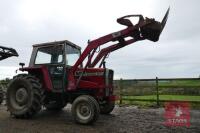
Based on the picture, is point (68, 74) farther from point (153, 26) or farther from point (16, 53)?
point (16, 53)

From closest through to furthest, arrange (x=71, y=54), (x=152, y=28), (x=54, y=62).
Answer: (x=152, y=28), (x=54, y=62), (x=71, y=54)

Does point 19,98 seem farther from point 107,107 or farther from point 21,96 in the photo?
point 107,107

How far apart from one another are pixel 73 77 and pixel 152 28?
2.71 meters

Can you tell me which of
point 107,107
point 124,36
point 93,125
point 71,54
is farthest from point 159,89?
point 93,125

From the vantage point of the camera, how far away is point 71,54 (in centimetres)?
961

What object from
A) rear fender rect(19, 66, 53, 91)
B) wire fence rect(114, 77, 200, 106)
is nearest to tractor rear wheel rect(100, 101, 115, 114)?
rear fender rect(19, 66, 53, 91)

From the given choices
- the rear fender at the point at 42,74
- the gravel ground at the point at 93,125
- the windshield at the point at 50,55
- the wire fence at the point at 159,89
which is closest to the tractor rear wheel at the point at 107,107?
the gravel ground at the point at 93,125

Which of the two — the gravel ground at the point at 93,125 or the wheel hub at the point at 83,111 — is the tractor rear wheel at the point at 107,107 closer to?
the gravel ground at the point at 93,125

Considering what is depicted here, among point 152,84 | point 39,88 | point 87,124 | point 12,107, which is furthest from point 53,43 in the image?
point 152,84

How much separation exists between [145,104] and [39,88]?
20.1ft

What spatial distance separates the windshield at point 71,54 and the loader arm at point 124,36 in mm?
534

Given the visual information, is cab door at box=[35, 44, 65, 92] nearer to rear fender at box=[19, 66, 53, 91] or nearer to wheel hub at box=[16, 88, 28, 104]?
rear fender at box=[19, 66, 53, 91]

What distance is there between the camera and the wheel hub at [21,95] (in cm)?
914

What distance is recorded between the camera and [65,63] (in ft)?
29.9
